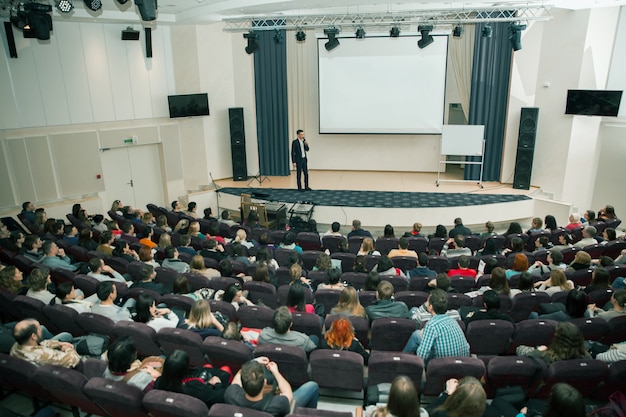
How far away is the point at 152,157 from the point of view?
1263 centimetres

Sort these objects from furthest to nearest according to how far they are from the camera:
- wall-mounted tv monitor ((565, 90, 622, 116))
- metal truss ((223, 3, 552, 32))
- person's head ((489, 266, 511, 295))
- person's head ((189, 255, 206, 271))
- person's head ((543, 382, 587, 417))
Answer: wall-mounted tv monitor ((565, 90, 622, 116)) < metal truss ((223, 3, 552, 32)) < person's head ((189, 255, 206, 271)) < person's head ((489, 266, 511, 295)) < person's head ((543, 382, 587, 417))

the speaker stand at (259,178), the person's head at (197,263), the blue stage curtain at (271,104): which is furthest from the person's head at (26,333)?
the blue stage curtain at (271,104)

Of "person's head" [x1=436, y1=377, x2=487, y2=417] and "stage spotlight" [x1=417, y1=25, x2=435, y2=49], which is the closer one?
"person's head" [x1=436, y1=377, x2=487, y2=417]

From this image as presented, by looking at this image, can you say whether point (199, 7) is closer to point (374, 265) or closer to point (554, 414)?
point (374, 265)

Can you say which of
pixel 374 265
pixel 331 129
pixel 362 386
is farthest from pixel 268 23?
pixel 362 386

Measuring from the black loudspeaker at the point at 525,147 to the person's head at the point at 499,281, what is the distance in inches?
295

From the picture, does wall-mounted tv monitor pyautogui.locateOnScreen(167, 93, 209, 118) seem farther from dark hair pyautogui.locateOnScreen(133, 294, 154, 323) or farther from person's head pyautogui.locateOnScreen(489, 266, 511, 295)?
person's head pyautogui.locateOnScreen(489, 266, 511, 295)

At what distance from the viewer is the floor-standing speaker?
42.7 ft

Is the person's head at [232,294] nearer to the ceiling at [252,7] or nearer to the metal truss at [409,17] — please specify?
the ceiling at [252,7]

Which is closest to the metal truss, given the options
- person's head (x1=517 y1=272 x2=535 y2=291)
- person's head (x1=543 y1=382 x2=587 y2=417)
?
person's head (x1=517 y1=272 x2=535 y2=291)

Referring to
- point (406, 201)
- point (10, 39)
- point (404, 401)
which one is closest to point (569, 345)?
point (404, 401)

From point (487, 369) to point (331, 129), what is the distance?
35.5 feet

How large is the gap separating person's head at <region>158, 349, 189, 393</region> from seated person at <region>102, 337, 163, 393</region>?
0.24 meters

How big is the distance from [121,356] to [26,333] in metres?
1.08
